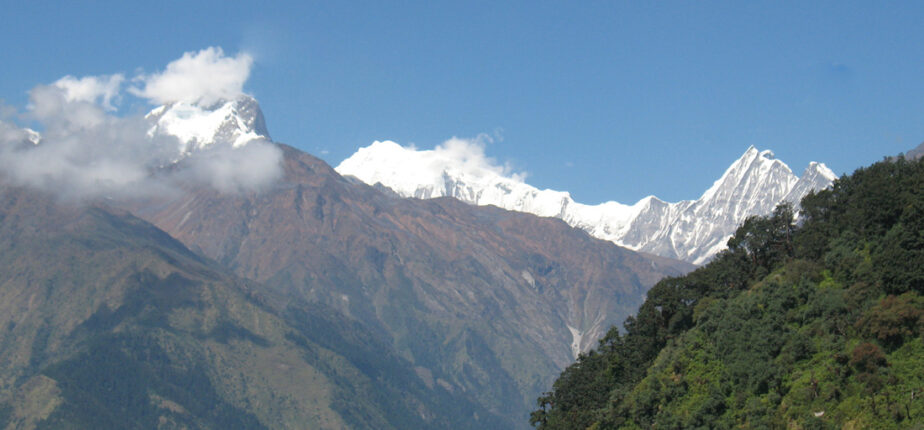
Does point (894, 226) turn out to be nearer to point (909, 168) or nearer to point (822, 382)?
point (909, 168)

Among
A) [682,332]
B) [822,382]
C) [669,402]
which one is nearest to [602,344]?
[682,332]

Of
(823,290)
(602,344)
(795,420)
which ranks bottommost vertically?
(795,420)

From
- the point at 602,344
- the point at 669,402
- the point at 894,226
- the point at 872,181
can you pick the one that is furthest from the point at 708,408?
the point at 602,344

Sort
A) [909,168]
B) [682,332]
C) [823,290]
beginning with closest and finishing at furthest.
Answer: [823,290] < [909,168] < [682,332]

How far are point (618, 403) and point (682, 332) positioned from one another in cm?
1513

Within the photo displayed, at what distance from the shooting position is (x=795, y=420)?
102875 mm

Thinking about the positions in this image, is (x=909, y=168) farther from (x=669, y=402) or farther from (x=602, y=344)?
(x=602, y=344)

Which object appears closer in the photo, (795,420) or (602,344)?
(795,420)

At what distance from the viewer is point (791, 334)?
11806 centimetres

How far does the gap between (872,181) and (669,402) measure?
4156cm

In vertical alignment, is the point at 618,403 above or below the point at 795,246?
below

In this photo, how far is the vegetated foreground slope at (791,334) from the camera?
100438 mm

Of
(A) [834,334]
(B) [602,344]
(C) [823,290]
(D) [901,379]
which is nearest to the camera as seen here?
(D) [901,379]

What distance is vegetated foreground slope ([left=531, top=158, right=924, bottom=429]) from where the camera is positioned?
100438 millimetres
